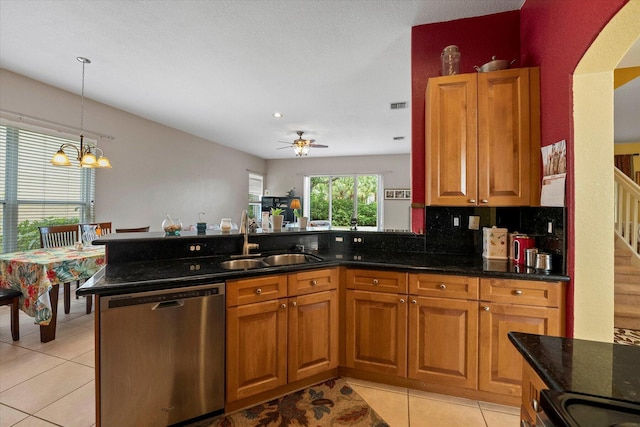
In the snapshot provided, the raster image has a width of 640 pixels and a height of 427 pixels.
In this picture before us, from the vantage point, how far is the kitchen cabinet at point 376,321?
6.44 feet

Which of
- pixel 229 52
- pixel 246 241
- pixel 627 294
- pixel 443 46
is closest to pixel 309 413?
pixel 246 241

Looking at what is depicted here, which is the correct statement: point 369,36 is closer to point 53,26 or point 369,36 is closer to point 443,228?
point 443,228

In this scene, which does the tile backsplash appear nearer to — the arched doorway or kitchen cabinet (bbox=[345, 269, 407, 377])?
the arched doorway

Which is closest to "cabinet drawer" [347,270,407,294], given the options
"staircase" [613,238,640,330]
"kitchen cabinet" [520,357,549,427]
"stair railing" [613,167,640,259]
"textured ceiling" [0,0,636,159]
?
"kitchen cabinet" [520,357,549,427]

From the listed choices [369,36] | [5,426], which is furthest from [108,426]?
[369,36]

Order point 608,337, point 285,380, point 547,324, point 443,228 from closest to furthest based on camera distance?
point 608,337 < point 547,324 < point 285,380 < point 443,228

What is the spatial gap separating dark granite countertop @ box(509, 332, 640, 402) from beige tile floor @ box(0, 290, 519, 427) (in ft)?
3.95

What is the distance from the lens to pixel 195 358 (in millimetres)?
1640

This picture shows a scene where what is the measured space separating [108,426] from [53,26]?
10.1 ft

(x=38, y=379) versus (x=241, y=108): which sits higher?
(x=241, y=108)

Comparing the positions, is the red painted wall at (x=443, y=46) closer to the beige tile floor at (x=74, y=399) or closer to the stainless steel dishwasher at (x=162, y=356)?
the beige tile floor at (x=74, y=399)

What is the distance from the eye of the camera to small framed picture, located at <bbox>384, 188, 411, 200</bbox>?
25.1ft

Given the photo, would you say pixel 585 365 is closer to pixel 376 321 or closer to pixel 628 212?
pixel 376 321

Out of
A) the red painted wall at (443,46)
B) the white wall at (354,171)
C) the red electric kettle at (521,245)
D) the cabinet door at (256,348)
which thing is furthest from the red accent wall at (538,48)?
the white wall at (354,171)
